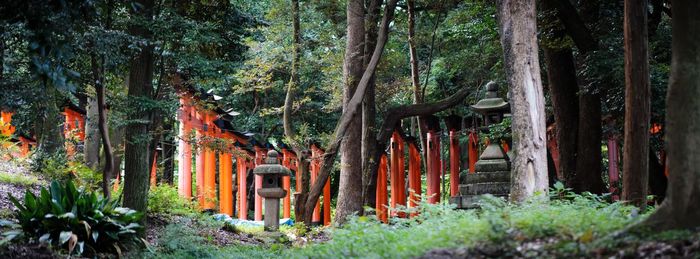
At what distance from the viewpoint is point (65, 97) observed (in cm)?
1711

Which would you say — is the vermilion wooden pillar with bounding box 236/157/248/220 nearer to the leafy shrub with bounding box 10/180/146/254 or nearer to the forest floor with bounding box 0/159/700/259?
the forest floor with bounding box 0/159/700/259

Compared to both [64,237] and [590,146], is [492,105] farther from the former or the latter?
[64,237]

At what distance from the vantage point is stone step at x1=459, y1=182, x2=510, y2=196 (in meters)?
12.4

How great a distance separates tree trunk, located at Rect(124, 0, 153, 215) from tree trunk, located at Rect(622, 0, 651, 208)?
728cm

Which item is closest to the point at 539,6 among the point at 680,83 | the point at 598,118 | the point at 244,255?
the point at 598,118

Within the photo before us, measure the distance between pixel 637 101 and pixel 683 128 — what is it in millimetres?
4121

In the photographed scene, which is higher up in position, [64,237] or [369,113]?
[369,113]

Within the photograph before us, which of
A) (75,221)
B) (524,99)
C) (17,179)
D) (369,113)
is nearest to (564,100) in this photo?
(524,99)

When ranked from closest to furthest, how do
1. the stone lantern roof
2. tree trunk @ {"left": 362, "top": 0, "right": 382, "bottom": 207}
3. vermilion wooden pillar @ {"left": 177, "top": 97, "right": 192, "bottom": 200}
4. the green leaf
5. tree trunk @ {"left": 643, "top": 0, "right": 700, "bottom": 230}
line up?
tree trunk @ {"left": 643, "top": 0, "right": 700, "bottom": 230}
the green leaf
the stone lantern roof
tree trunk @ {"left": 362, "top": 0, "right": 382, "bottom": 207}
vermilion wooden pillar @ {"left": 177, "top": 97, "right": 192, "bottom": 200}

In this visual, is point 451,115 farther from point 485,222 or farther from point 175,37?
point 485,222

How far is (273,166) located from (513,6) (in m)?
8.22

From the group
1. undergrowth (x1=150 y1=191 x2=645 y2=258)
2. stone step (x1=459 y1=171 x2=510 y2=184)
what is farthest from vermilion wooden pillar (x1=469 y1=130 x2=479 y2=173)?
undergrowth (x1=150 y1=191 x2=645 y2=258)

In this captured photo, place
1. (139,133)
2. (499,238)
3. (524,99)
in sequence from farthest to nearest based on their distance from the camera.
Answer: (139,133) < (524,99) < (499,238)

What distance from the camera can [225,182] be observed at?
2361 centimetres
